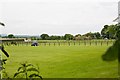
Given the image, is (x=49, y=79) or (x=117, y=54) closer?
(x=117, y=54)

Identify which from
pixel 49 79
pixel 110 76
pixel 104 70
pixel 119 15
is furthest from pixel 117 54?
pixel 104 70

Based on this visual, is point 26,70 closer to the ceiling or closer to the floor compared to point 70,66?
closer to the ceiling

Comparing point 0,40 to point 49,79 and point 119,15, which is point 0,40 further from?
point 49,79

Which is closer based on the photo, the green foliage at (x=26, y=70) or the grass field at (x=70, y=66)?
the green foliage at (x=26, y=70)

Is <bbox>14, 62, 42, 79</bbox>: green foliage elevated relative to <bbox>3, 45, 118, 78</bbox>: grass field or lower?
elevated

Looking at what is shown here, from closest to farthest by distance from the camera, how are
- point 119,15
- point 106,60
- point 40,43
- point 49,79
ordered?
1. point 106,60
2. point 119,15
3. point 49,79
4. point 40,43

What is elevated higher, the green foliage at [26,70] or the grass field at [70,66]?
the green foliage at [26,70]

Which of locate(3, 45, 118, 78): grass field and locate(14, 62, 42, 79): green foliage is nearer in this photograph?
locate(14, 62, 42, 79): green foliage

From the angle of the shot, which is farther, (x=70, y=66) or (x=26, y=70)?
(x=70, y=66)

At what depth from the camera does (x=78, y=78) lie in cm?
692

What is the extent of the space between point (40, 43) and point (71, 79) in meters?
28.4

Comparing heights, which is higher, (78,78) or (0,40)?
(0,40)

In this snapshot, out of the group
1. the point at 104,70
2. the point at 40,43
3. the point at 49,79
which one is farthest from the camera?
the point at 40,43

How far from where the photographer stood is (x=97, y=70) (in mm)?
8273
